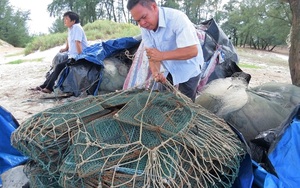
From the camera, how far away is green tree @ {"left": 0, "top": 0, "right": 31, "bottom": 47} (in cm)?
3672

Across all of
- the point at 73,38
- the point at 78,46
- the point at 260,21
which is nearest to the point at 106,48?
the point at 78,46

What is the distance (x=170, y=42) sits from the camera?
8.61 feet

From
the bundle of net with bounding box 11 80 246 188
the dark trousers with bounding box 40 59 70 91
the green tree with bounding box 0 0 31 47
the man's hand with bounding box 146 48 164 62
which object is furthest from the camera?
the green tree with bounding box 0 0 31 47

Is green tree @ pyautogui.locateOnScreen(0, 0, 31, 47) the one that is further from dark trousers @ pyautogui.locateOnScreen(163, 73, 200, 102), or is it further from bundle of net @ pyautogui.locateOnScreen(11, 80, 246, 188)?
bundle of net @ pyautogui.locateOnScreen(11, 80, 246, 188)

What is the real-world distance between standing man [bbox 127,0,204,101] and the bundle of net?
325 millimetres

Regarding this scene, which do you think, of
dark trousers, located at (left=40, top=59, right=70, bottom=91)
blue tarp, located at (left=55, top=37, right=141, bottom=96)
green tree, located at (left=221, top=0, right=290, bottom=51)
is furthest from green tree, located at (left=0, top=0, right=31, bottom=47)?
blue tarp, located at (left=55, top=37, right=141, bottom=96)

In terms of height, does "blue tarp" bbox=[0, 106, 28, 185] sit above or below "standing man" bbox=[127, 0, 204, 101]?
below

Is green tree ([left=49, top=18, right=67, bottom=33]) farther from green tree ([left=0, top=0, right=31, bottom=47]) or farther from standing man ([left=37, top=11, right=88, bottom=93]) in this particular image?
standing man ([left=37, top=11, right=88, bottom=93])

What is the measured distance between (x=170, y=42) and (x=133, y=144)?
120 centimetres

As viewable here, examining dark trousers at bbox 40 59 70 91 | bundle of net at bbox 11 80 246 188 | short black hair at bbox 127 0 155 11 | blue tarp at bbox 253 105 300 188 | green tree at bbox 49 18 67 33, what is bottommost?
green tree at bbox 49 18 67 33

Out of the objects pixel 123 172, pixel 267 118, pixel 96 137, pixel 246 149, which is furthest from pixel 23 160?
pixel 267 118

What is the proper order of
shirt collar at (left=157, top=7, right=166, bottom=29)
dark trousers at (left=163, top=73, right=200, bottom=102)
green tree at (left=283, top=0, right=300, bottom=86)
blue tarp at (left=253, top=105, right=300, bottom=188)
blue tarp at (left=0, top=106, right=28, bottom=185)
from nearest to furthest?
1. blue tarp at (left=253, top=105, right=300, bottom=188)
2. shirt collar at (left=157, top=7, right=166, bottom=29)
3. blue tarp at (left=0, top=106, right=28, bottom=185)
4. dark trousers at (left=163, top=73, right=200, bottom=102)
5. green tree at (left=283, top=0, right=300, bottom=86)

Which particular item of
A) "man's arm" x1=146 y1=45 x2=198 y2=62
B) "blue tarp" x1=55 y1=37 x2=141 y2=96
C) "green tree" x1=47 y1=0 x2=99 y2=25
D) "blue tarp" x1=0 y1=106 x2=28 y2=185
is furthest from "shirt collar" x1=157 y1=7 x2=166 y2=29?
"green tree" x1=47 y1=0 x2=99 y2=25

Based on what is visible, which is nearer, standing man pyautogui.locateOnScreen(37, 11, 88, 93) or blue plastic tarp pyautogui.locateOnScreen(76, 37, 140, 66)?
blue plastic tarp pyautogui.locateOnScreen(76, 37, 140, 66)
